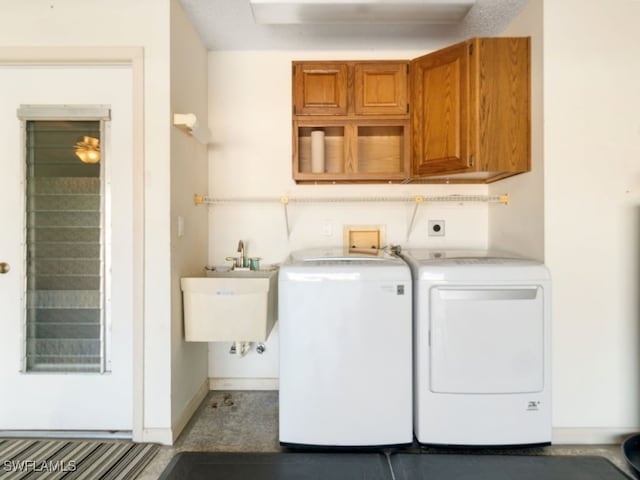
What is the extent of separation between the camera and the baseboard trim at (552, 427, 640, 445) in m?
1.70

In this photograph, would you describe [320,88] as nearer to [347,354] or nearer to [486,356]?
[347,354]

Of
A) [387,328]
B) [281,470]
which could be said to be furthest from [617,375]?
[281,470]

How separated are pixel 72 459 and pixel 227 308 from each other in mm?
1043

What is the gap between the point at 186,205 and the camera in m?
1.93

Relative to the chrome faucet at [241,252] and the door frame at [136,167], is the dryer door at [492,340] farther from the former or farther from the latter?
the door frame at [136,167]

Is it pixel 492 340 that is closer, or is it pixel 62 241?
pixel 492 340

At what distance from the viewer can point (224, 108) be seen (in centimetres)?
232

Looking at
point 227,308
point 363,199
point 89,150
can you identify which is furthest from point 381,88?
point 89,150

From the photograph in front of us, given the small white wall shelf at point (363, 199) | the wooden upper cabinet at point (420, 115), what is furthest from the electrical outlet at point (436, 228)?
the wooden upper cabinet at point (420, 115)

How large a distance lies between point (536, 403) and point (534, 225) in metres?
0.92

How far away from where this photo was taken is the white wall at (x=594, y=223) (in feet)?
5.55

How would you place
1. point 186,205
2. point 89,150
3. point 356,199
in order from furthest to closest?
point 356,199 → point 186,205 → point 89,150

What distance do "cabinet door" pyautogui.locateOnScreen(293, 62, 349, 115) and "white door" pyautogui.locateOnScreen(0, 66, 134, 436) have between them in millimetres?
968

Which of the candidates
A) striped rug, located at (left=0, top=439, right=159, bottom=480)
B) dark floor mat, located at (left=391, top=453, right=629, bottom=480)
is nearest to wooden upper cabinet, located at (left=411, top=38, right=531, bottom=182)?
dark floor mat, located at (left=391, top=453, right=629, bottom=480)
